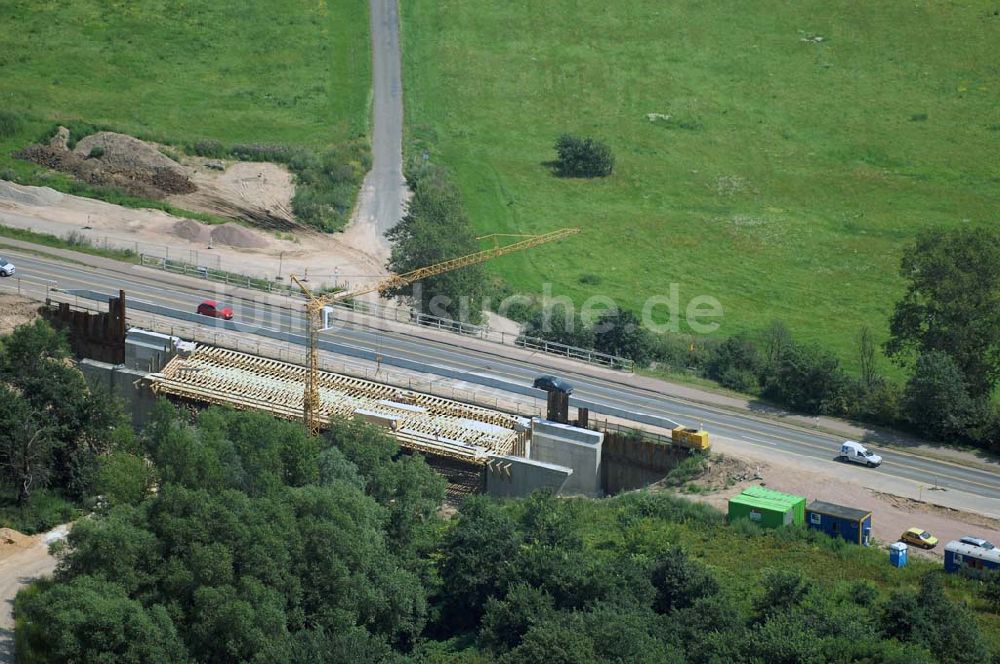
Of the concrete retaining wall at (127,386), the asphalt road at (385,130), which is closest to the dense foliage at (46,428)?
the concrete retaining wall at (127,386)

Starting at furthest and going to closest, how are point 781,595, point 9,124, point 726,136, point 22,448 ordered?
1. point 726,136
2. point 9,124
3. point 22,448
4. point 781,595

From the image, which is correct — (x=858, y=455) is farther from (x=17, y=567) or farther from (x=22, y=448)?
(x=22, y=448)

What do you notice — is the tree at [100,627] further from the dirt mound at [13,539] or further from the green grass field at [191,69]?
the green grass field at [191,69]

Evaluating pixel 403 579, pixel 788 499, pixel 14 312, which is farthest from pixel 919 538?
pixel 14 312

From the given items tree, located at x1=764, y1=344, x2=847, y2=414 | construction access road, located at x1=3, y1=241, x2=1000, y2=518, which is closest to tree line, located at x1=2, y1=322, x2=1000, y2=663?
construction access road, located at x1=3, y1=241, x2=1000, y2=518

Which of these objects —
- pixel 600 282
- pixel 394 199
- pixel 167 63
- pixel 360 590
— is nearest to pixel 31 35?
pixel 167 63

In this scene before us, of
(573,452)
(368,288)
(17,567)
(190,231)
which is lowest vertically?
(17,567)

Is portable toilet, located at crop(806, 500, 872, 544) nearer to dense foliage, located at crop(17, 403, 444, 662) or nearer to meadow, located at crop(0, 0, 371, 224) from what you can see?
dense foliage, located at crop(17, 403, 444, 662)
